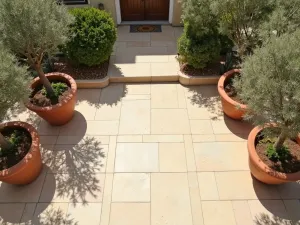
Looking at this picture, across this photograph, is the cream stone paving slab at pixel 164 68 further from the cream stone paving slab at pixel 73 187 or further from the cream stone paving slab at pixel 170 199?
the cream stone paving slab at pixel 73 187

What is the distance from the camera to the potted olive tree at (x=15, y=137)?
13.0ft

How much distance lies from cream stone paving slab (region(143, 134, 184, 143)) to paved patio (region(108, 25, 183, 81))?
187 cm

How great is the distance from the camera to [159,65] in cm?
718

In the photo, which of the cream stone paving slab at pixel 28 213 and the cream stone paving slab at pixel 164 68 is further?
the cream stone paving slab at pixel 164 68

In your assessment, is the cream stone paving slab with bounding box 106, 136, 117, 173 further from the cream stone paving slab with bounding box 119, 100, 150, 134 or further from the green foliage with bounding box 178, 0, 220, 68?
the green foliage with bounding box 178, 0, 220, 68

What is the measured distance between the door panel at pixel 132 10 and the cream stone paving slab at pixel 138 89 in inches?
Result: 118

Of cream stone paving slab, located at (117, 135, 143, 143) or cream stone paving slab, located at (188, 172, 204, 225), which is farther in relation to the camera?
cream stone paving slab, located at (117, 135, 143, 143)

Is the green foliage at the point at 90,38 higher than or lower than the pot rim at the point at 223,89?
higher

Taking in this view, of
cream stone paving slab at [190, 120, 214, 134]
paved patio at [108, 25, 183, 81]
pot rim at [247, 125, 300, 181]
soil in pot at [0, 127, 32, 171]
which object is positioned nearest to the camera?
pot rim at [247, 125, 300, 181]

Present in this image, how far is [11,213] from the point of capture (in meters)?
4.52

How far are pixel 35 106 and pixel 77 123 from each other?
957 mm

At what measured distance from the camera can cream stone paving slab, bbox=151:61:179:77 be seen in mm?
6918

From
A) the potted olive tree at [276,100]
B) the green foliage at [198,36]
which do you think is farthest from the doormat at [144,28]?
the potted olive tree at [276,100]

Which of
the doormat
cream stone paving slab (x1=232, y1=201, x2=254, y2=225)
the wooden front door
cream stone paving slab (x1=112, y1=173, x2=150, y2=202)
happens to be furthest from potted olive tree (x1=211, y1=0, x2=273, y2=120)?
the wooden front door
